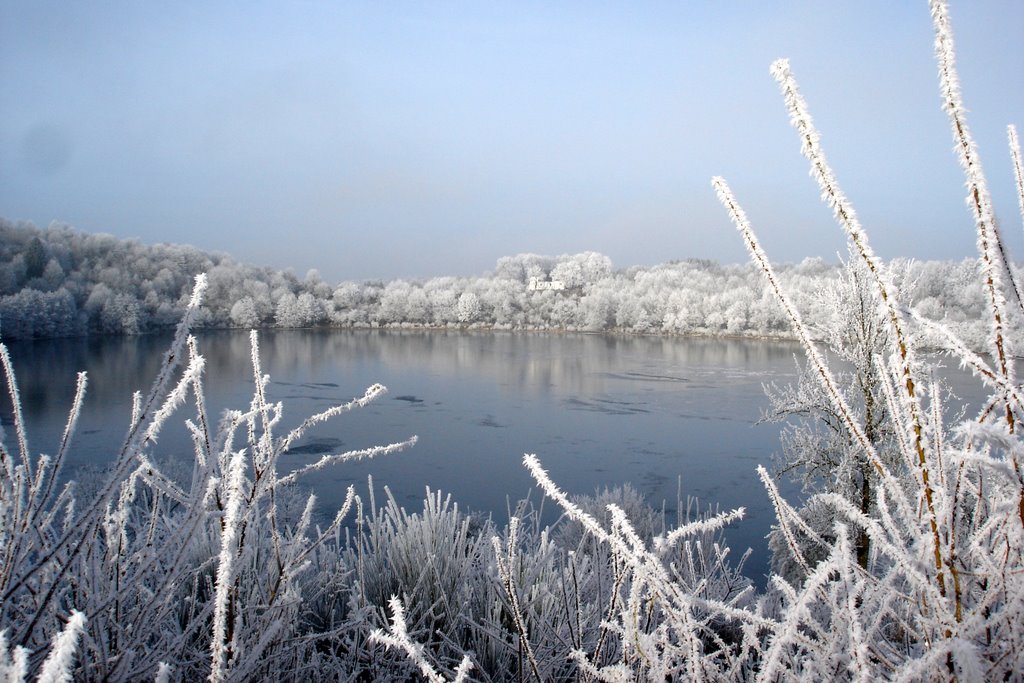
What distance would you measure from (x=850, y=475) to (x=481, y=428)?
49.7 ft

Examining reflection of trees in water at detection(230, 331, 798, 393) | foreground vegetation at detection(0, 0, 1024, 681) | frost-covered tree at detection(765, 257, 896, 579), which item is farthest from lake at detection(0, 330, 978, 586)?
foreground vegetation at detection(0, 0, 1024, 681)

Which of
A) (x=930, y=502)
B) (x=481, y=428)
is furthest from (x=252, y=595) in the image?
(x=481, y=428)

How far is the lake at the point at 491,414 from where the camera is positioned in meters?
17.7

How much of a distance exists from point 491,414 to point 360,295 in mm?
58057

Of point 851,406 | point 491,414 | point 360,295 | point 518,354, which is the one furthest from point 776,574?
point 360,295

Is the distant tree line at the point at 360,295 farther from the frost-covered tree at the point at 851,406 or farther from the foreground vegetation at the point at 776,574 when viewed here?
the foreground vegetation at the point at 776,574

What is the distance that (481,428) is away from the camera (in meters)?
24.2

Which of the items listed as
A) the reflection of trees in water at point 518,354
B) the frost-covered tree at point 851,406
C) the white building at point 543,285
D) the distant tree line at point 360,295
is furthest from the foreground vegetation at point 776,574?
the white building at point 543,285

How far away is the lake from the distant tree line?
18.1 feet

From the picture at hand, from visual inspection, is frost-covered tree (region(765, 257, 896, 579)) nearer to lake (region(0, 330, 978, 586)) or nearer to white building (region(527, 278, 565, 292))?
lake (region(0, 330, 978, 586))

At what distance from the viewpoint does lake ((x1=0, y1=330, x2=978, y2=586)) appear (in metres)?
17.7

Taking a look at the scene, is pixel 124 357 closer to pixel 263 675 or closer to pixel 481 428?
pixel 481 428

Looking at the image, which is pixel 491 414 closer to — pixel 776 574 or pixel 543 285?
pixel 776 574

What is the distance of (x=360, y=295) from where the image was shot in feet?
267
